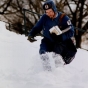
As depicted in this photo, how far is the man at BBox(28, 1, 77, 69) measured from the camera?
5.39 meters

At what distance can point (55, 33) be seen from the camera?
544 cm

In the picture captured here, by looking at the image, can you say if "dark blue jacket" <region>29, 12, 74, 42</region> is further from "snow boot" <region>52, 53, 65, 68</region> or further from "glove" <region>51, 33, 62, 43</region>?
"snow boot" <region>52, 53, 65, 68</region>

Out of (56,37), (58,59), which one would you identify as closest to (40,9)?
(58,59)

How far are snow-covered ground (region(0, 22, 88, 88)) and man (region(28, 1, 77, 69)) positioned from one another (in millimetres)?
258

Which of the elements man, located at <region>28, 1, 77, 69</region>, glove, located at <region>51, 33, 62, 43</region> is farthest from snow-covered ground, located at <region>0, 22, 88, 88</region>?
glove, located at <region>51, 33, 62, 43</region>

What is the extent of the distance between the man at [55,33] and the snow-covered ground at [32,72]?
258 mm

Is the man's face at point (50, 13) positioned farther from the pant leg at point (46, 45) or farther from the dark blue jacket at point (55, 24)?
the pant leg at point (46, 45)

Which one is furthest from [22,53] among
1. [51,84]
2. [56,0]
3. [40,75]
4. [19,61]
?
[56,0]

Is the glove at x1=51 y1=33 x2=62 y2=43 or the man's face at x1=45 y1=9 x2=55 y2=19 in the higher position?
the man's face at x1=45 y1=9 x2=55 y2=19

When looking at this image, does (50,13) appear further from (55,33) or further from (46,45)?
(46,45)

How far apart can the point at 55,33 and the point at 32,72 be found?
0.80 meters

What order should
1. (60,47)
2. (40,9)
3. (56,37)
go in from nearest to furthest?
(56,37)
(60,47)
(40,9)

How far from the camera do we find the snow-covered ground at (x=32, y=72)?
16.5 feet

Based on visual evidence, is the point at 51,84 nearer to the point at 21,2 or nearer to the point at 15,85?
the point at 15,85
